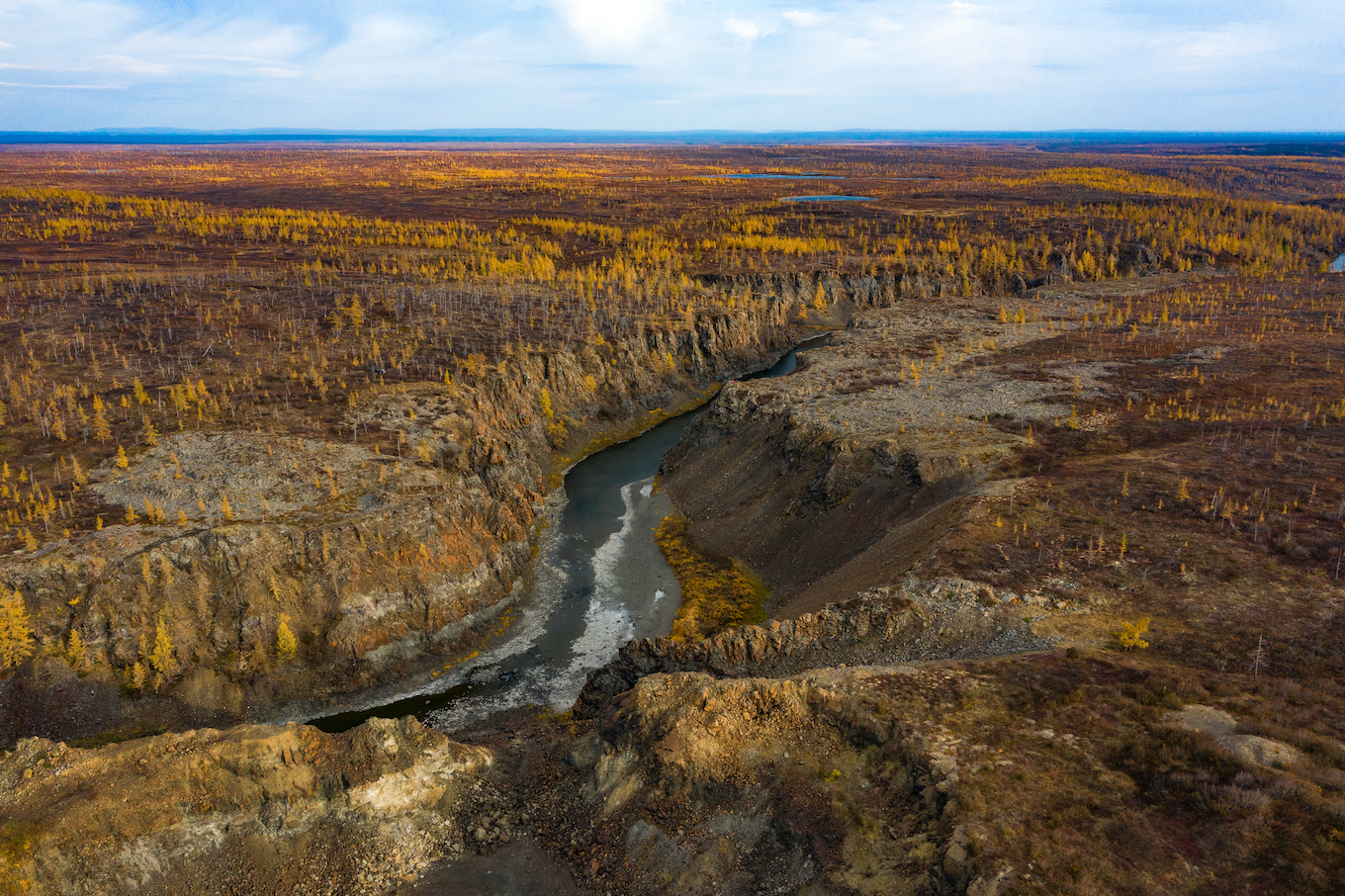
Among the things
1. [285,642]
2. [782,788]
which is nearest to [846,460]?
[782,788]

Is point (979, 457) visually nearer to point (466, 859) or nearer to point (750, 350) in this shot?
point (466, 859)

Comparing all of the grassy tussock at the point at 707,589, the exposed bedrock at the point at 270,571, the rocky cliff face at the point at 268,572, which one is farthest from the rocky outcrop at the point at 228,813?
the grassy tussock at the point at 707,589

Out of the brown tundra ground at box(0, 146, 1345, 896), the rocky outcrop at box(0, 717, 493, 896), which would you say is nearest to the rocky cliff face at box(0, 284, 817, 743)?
the brown tundra ground at box(0, 146, 1345, 896)

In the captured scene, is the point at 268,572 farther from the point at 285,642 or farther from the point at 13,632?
the point at 13,632

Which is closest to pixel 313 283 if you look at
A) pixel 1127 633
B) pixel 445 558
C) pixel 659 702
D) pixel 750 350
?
pixel 750 350

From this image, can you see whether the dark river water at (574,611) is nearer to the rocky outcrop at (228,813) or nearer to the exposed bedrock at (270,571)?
the exposed bedrock at (270,571)
